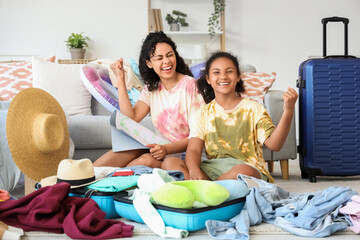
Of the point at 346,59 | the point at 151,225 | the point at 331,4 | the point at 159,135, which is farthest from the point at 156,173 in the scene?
the point at 331,4

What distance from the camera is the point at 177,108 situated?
73.3 inches

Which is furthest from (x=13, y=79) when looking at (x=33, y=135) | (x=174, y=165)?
(x=174, y=165)

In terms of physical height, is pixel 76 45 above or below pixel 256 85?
above

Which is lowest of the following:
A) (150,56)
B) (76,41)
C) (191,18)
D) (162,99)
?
(162,99)

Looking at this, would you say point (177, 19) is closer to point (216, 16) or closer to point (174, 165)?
point (216, 16)

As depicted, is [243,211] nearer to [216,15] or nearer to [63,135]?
[63,135]

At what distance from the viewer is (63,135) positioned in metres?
1.78

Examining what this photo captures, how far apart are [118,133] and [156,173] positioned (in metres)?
0.59

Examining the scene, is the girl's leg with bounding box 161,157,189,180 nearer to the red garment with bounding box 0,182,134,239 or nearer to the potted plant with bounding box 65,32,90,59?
the red garment with bounding box 0,182,134,239

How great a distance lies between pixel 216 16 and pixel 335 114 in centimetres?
232

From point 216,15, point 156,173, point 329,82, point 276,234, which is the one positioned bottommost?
point 276,234

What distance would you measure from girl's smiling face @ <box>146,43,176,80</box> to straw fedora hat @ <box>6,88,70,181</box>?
0.50m

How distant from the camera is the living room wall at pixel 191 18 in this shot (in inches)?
167

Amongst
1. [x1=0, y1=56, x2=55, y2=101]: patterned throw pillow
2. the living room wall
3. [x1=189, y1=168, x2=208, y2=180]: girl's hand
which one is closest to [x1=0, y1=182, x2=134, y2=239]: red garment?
[x1=189, y1=168, x2=208, y2=180]: girl's hand
